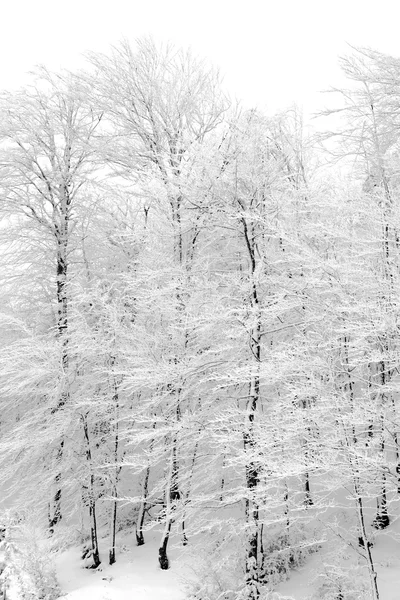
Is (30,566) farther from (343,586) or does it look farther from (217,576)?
(343,586)

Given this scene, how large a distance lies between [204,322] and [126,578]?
4433mm

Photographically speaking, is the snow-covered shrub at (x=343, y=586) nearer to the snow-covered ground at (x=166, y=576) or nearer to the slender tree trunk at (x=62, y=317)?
the snow-covered ground at (x=166, y=576)

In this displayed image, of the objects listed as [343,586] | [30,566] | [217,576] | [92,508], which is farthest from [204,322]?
[30,566]

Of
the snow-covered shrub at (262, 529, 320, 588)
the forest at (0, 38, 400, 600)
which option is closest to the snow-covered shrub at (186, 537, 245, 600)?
the forest at (0, 38, 400, 600)

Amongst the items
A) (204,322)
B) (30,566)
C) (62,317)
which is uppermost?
(204,322)

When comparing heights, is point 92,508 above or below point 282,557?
above

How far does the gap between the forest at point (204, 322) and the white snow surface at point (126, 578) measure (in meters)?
0.23

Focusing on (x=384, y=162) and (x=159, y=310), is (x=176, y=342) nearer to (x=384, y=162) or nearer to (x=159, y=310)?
(x=159, y=310)

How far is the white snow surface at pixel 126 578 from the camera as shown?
6809mm

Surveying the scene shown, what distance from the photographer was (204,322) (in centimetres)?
691

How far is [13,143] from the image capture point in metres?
10.9

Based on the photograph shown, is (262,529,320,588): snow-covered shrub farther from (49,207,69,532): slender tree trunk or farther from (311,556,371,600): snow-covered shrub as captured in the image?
(49,207,69,532): slender tree trunk

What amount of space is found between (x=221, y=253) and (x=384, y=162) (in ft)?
10.1

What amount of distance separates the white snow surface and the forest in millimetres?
232
